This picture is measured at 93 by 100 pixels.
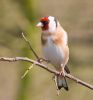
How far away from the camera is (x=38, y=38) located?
7.38 metres

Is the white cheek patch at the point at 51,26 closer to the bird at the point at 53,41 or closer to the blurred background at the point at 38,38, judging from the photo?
the bird at the point at 53,41

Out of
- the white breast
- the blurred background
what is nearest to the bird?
the white breast

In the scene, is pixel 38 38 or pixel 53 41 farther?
pixel 38 38

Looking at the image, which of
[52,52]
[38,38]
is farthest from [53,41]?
[38,38]

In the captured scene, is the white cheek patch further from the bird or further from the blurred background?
the blurred background

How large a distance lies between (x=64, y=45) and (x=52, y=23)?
0.71 ft

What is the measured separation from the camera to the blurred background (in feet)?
23.5

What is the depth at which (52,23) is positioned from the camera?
515 centimetres

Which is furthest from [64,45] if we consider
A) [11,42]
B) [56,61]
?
[11,42]

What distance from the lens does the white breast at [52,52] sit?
5070 mm

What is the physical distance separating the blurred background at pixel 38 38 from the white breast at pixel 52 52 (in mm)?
1931

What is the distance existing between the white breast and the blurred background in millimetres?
1931

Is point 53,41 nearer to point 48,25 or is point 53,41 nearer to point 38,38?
point 48,25

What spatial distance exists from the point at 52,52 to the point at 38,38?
90.4 inches
